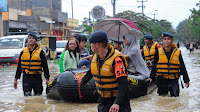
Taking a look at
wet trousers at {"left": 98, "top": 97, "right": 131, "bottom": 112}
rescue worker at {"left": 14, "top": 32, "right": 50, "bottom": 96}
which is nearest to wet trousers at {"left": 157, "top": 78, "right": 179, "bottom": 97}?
rescue worker at {"left": 14, "top": 32, "right": 50, "bottom": 96}

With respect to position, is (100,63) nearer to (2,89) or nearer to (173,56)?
(173,56)

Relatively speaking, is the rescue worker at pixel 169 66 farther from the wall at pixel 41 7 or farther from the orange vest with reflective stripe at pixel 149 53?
the wall at pixel 41 7

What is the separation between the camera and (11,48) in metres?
17.2

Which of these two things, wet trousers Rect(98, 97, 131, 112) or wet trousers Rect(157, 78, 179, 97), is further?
wet trousers Rect(157, 78, 179, 97)

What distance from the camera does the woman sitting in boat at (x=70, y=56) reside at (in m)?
6.52

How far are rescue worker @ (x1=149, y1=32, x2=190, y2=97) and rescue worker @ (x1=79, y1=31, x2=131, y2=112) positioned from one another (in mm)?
2923

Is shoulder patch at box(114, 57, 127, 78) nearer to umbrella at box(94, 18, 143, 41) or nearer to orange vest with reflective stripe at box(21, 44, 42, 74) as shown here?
orange vest with reflective stripe at box(21, 44, 42, 74)

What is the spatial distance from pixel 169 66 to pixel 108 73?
10.1 ft

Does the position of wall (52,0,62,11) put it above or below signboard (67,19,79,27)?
above

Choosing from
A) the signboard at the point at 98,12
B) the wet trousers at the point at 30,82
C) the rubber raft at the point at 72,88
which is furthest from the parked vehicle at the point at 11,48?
the rubber raft at the point at 72,88

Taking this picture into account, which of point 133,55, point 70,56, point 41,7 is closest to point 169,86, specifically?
point 133,55

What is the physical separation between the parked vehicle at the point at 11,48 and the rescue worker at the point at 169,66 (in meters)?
11.4

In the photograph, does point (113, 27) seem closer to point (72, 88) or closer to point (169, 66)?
point (169, 66)

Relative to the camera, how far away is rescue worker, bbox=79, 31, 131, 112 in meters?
3.54
